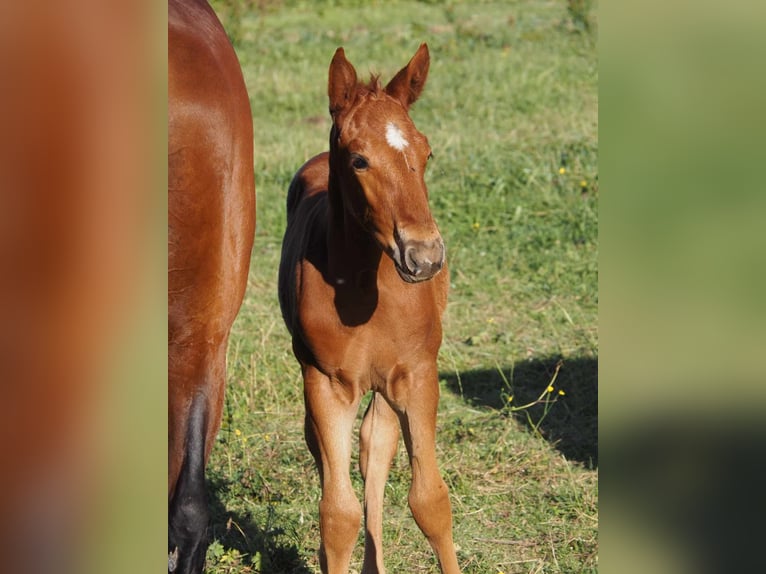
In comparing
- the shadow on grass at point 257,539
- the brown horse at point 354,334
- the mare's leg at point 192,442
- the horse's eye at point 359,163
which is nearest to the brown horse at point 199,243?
the mare's leg at point 192,442

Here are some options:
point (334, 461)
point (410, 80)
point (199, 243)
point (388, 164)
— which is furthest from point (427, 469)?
point (199, 243)

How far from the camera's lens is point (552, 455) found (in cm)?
486

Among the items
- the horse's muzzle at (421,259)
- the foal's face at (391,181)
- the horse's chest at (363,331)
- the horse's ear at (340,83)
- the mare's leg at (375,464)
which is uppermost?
the horse's ear at (340,83)

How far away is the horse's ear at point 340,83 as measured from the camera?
322cm

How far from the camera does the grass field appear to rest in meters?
4.25

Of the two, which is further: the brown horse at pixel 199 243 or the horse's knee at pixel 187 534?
the horse's knee at pixel 187 534

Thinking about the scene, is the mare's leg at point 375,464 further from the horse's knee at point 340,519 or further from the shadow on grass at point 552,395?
the shadow on grass at point 552,395

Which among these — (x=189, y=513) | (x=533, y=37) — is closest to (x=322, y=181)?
(x=189, y=513)

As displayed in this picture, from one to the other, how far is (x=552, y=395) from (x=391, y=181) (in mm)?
2796

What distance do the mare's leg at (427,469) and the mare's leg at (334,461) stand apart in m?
0.20

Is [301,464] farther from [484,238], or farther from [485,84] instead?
[485,84]

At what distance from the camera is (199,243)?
2.47 meters

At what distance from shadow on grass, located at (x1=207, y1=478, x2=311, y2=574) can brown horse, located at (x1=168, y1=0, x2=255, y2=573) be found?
1.22 m
